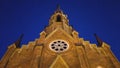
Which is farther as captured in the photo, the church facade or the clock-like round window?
the clock-like round window

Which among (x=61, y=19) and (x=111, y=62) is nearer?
(x=111, y=62)

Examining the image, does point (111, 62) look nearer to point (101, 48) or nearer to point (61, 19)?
point (101, 48)

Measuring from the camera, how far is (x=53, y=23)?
37.6m

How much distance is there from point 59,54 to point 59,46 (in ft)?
6.56

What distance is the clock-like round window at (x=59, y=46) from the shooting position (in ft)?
92.1

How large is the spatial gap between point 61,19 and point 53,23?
9.74 feet

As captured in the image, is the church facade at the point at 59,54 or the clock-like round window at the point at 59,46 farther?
the clock-like round window at the point at 59,46

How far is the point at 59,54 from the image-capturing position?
26.8 metres

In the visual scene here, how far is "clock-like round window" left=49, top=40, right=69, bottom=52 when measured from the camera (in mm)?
28059

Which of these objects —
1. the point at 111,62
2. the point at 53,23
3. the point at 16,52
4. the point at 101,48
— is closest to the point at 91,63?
the point at 111,62

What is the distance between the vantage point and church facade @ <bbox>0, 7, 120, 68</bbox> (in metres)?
25.2

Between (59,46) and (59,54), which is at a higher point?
(59,46)

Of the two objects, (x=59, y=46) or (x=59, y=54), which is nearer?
(x=59, y=54)

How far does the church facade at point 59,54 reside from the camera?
25.2 meters
